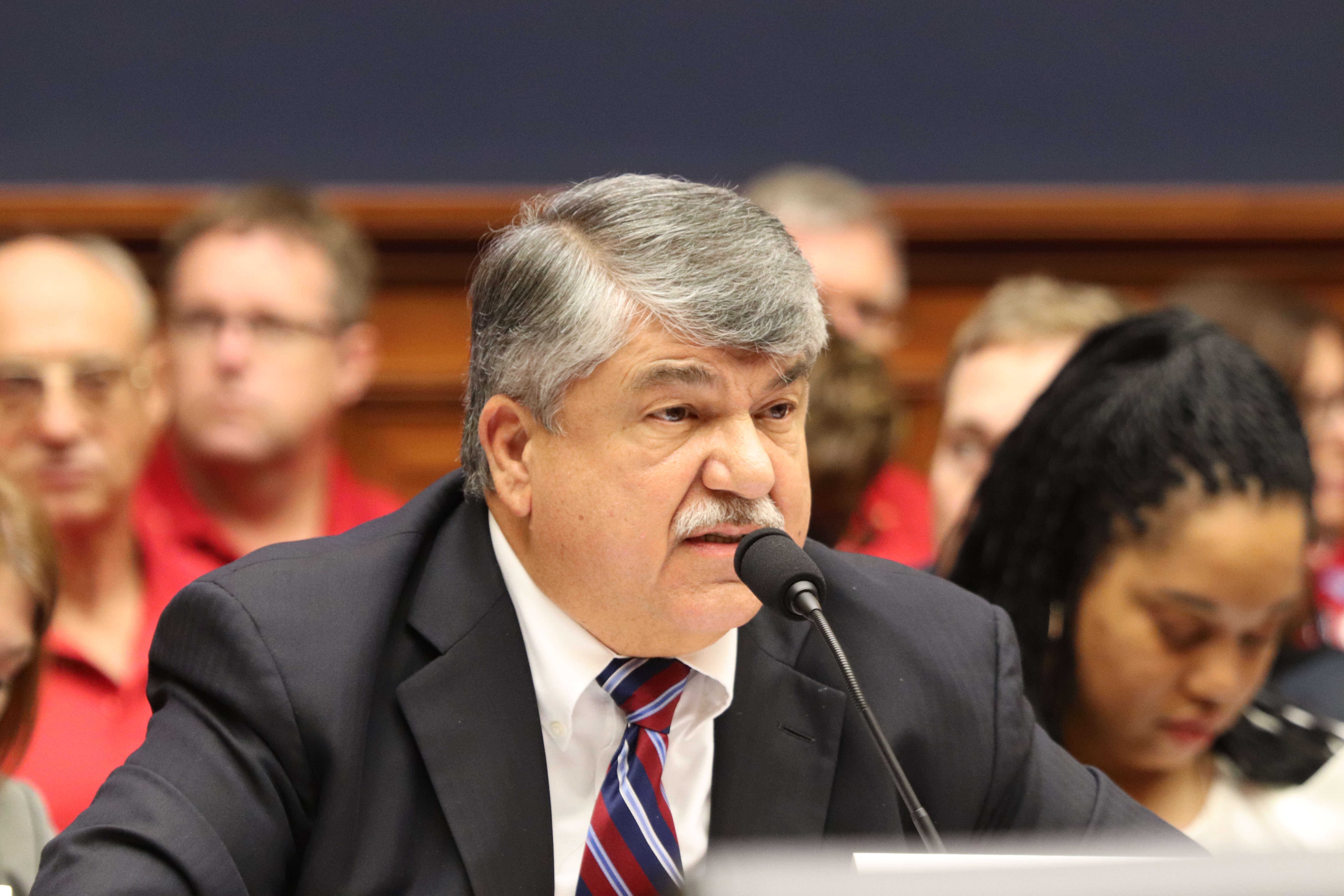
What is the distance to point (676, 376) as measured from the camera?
4.19ft

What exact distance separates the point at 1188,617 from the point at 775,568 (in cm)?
74

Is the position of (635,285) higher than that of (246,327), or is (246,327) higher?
(635,285)

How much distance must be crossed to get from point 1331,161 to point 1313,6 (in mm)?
344

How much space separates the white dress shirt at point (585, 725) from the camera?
1.36 m

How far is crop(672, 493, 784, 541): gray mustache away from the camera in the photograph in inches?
51.4

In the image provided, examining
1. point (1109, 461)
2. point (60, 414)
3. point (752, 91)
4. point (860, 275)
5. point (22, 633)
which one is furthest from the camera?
point (752, 91)

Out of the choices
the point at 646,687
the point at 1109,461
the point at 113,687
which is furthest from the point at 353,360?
the point at 646,687

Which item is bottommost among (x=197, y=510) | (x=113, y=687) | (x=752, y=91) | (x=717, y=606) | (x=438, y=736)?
(x=113, y=687)

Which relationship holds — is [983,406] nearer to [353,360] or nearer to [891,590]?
[891,590]

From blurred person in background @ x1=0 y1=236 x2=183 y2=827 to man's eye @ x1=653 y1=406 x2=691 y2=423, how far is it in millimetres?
1221

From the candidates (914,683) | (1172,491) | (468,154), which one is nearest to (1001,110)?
(468,154)

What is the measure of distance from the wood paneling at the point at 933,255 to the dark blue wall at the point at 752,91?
81mm

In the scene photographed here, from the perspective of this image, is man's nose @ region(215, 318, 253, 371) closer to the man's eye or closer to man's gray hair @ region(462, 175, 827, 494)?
man's gray hair @ region(462, 175, 827, 494)

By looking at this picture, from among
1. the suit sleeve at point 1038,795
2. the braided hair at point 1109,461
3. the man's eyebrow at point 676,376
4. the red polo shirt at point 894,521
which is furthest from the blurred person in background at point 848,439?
the man's eyebrow at point 676,376
